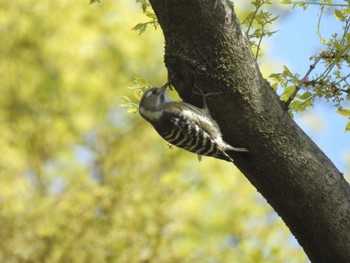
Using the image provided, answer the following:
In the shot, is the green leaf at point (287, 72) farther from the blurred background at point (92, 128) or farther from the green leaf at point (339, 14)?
the blurred background at point (92, 128)

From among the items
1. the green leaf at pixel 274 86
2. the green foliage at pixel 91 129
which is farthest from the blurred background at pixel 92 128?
the green leaf at pixel 274 86

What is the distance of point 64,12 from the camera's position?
1034 cm

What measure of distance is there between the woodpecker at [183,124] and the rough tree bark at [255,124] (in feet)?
0.65

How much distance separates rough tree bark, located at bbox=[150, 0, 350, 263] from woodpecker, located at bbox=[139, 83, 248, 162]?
0.20 meters

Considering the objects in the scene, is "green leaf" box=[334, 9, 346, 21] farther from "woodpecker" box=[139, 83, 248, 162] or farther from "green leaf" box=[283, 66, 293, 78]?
"woodpecker" box=[139, 83, 248, 162]

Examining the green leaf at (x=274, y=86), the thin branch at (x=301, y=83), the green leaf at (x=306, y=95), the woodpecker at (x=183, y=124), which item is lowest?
the green leaf at (x=306, y=95)

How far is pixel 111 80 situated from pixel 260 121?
8.46 metres

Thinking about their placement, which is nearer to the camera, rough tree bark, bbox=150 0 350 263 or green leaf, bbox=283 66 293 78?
rough tree bark, bbox=150 0 350 263

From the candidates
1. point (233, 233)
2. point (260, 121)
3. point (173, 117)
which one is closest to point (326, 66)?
point (260, 121)

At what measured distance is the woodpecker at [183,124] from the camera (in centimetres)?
299

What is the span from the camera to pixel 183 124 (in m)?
3.57

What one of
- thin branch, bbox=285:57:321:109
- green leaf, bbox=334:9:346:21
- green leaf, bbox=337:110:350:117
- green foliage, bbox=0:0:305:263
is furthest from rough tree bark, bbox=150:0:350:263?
green foliage, bbox=0:0:305:263

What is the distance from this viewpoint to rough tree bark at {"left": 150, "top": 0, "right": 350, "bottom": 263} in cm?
243

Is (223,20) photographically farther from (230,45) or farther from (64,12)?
(64,12)
